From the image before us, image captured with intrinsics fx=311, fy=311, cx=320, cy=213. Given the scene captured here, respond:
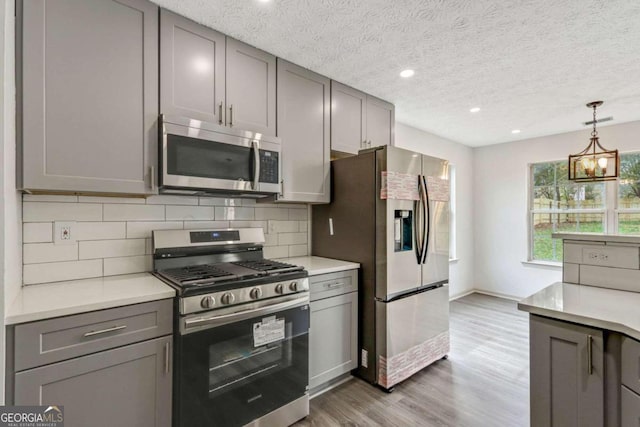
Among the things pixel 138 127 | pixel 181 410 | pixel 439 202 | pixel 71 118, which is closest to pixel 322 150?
pixel 439 202

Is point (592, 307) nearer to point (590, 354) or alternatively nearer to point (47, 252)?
point (590, 354)

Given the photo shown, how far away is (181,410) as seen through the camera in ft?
4.99

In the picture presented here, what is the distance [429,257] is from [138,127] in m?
2.34

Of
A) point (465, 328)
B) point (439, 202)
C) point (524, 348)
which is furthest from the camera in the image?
point (465, 328)

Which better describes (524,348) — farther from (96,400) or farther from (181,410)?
(96,400)

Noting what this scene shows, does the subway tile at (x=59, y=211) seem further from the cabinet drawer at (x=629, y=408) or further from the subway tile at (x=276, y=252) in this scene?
the cabinet drawer at (x=629, y=408)

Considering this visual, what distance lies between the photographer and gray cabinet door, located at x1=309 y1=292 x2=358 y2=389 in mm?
2211

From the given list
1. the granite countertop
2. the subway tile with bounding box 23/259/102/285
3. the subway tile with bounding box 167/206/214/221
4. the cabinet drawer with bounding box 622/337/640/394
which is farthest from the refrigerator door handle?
the subway tile with bounding box 23/259/102/285

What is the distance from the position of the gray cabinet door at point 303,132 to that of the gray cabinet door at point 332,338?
849 millimetres

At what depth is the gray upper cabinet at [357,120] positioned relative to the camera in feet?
9.02

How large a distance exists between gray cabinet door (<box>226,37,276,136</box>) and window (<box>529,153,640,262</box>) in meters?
4.35

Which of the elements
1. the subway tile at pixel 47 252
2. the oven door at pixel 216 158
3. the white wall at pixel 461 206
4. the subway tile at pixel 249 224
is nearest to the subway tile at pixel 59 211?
the subway tile at pixel 47 252

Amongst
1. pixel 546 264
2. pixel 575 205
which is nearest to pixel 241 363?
pixel 546 264

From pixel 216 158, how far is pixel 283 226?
984 mm
